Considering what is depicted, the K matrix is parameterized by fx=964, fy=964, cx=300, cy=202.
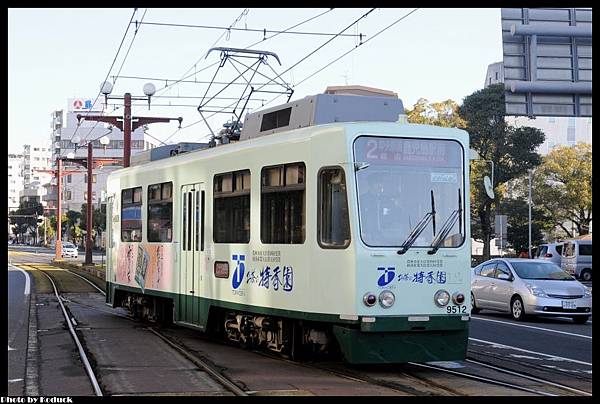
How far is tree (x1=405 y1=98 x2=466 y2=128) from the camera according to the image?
176 ft

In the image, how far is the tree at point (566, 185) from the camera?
62344 mm

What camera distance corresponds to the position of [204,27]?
20.7 m

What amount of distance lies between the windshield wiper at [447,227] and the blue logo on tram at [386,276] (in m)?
0.56

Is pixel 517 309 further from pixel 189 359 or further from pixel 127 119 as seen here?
pixel 127 119

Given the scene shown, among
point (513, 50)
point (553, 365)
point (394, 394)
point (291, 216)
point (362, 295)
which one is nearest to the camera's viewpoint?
point (394, 394)

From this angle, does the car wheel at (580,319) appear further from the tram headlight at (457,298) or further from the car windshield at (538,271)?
the tram headlight at (457,298)

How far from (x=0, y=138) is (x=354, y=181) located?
3.96m

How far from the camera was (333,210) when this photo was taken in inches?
447

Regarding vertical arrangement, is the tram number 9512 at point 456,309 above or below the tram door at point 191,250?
below

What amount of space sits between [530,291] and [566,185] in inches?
1744

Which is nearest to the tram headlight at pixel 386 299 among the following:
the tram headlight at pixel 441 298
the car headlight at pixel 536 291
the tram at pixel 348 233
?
the tram at pixel 348 233

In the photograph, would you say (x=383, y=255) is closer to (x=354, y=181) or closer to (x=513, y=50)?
(x=354, y=181)

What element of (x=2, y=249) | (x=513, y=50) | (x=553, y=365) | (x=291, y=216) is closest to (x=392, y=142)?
(x=291, y=216)

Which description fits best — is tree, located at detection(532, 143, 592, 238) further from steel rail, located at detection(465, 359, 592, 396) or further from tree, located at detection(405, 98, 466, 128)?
steel rail, located at detection(465, 359, 592, 396)
